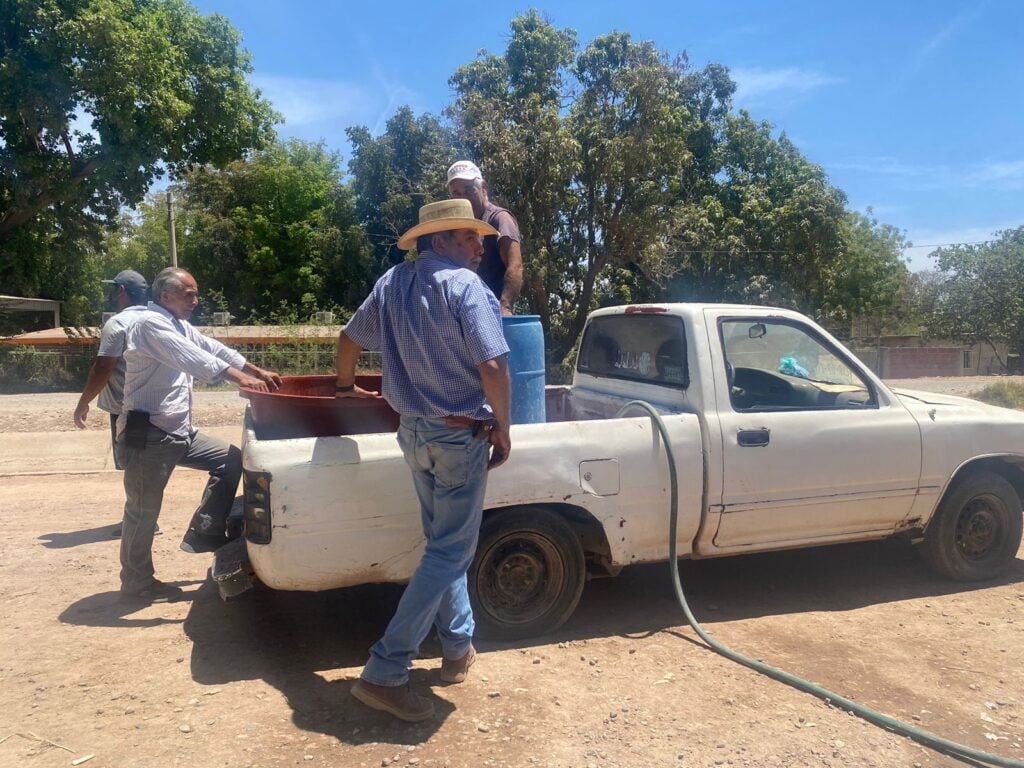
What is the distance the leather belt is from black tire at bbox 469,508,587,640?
753 millimetres

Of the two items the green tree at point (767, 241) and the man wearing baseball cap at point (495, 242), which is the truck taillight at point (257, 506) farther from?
the green tree at point (767, 241)

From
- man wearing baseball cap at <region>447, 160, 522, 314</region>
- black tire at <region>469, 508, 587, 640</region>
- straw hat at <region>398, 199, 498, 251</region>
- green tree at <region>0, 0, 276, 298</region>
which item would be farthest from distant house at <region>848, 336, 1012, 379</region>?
straw hat at <region>398, 199, 498, 251</region>

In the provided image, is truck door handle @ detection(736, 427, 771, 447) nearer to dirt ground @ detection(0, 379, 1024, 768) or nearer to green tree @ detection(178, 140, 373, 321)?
dirt ground @ detection(0, 379, 1024, 768)

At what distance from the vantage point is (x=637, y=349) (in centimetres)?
511

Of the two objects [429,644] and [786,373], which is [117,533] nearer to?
[429,644]

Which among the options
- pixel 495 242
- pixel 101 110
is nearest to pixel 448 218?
pixel 495 242

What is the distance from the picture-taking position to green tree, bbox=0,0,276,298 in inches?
725

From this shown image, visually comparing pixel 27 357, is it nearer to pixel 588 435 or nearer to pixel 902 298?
pixel 588 435

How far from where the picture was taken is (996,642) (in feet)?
13.9

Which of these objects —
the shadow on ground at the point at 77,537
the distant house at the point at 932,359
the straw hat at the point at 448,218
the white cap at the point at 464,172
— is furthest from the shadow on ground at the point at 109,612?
the distant house at the point at 932,359

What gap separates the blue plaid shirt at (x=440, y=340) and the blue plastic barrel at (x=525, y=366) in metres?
0.81

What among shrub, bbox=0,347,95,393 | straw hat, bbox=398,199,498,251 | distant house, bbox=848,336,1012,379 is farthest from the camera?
distant house, bbox=848,336,1012,379

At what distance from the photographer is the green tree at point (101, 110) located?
60.4 ft

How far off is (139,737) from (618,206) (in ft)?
57.0
